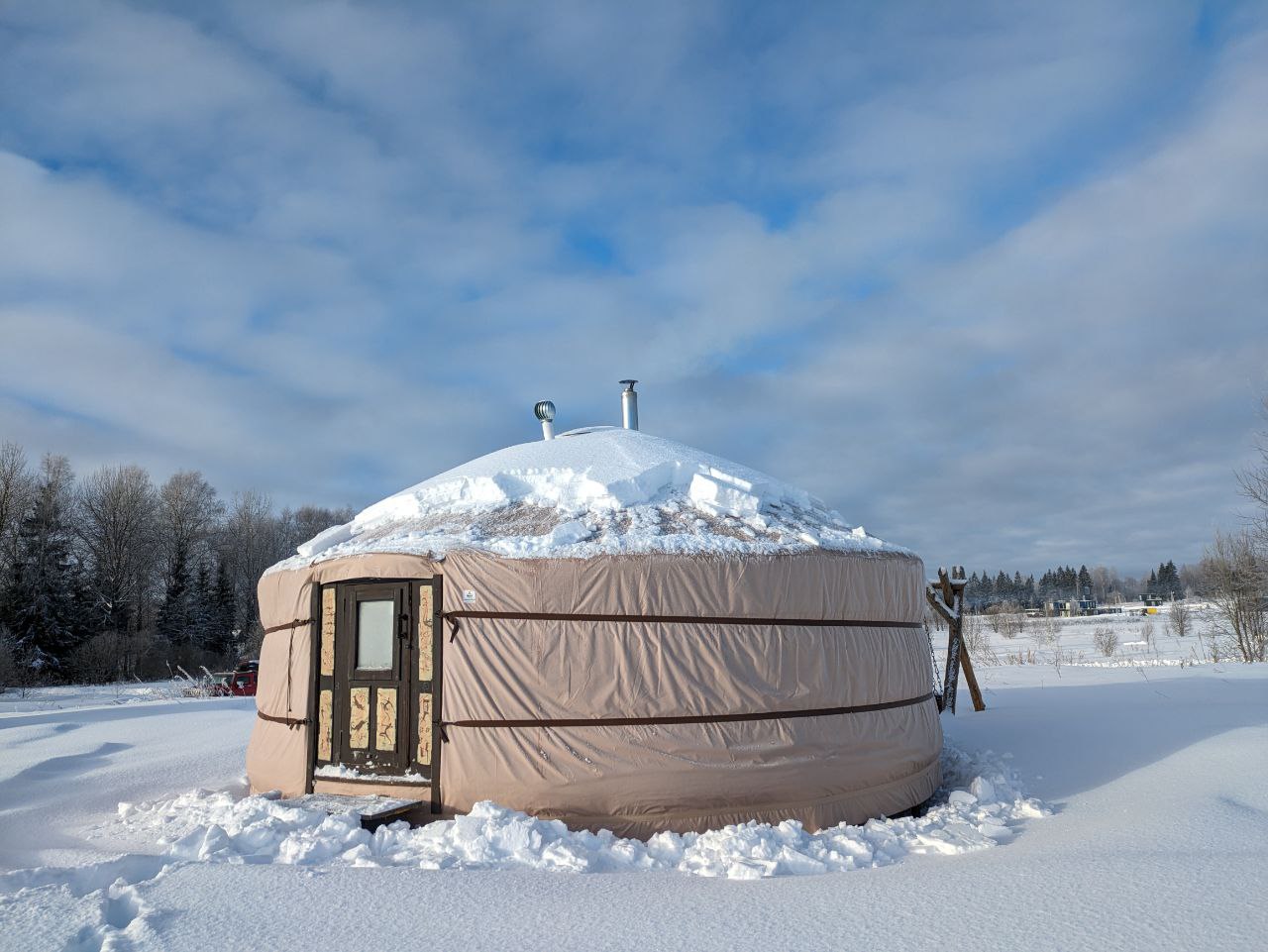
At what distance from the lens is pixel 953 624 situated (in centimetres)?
794

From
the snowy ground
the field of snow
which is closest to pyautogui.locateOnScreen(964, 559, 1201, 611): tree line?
the field of snow

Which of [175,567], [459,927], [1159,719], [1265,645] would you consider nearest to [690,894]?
[459,927]

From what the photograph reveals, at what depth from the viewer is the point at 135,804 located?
5133 millimetres

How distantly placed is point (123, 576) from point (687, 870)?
87.9 ft

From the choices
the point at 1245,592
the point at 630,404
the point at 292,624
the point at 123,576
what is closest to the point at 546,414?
the point at 630,404

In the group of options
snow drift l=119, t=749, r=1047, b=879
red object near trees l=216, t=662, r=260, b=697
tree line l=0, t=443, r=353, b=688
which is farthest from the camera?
tree line l=0, t=443, r=353, b=688

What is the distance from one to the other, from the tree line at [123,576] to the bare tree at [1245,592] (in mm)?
18776

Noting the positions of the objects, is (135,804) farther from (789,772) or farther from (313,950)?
(789,772)

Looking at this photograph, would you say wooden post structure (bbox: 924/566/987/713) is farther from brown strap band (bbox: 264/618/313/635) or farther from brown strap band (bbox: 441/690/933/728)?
brown strap band (bbox: 264/618/313/635)

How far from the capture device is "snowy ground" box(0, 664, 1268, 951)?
2.71m

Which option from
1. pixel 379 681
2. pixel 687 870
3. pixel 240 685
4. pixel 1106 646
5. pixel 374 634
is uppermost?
pixel 374 634

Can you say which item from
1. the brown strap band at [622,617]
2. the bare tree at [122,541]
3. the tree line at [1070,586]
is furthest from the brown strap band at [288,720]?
the tree line at [1070,586]

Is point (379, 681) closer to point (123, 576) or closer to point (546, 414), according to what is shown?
point (546, 414)

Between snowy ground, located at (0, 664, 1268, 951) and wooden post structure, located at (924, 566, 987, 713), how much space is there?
1.68 meters
